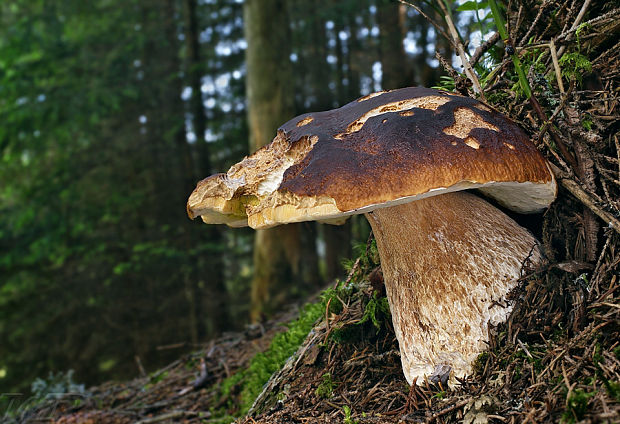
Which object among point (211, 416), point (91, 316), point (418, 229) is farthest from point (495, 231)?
point (91, 316)

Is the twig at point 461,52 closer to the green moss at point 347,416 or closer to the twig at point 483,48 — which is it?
the twig at point 483,48

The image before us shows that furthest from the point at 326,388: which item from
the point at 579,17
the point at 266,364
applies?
the point at 579,17

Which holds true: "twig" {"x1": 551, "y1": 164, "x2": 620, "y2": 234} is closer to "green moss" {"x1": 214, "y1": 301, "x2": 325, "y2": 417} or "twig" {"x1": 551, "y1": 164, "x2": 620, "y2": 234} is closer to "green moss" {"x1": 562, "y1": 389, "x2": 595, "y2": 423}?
"green moss" {"x1": 562, "y1": 389, "x2": 595, "y2": 423}

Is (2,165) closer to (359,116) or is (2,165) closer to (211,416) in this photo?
(211,416)

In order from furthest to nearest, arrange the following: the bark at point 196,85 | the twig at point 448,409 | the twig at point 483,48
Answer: the bark at point 196,85 < the twig at point 483,48 < the twig at point 448,409

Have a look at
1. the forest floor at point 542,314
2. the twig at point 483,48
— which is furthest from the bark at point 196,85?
the twig at point 483,48

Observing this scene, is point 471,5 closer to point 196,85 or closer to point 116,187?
point 196,85
